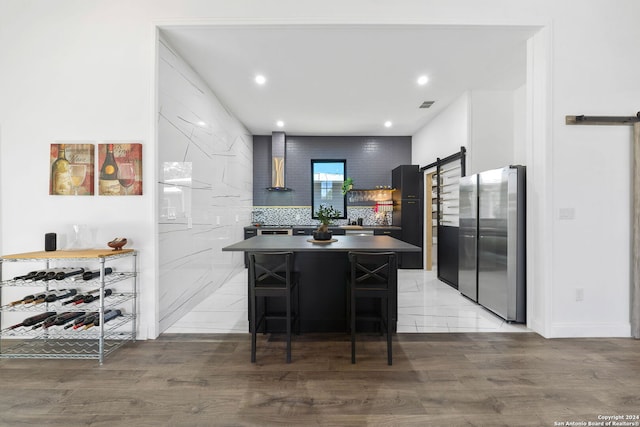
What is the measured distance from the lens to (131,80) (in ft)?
9.29

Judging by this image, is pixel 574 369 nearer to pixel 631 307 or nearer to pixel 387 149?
pixel 631 307

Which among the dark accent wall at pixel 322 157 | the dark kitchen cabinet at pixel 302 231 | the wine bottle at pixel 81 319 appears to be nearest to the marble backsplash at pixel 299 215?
the dark accent wall at pixel 322 157

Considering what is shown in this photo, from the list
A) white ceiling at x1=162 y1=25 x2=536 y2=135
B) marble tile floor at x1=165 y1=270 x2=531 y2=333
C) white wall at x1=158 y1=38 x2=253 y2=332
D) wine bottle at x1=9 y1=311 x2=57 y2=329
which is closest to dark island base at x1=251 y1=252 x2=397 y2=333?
marble tile floor at x1=165 y1=270 x2=531 y2=333

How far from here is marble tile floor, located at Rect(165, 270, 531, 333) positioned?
3113 mm

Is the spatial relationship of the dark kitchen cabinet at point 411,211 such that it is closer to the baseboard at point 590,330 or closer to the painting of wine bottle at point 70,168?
the baseboard at point 590,330

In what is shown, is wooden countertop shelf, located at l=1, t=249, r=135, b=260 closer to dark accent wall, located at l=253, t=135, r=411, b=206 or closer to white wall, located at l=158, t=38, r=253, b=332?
white wall, located at l=158, t=38, r=253, b=332

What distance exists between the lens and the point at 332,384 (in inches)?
82.3

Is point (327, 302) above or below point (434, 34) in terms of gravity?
below

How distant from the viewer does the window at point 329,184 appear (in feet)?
23.3

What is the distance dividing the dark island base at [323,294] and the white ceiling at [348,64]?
2273mm

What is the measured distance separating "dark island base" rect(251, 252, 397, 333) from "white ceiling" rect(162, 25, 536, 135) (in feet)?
7.46

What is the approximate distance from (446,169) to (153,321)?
4.82 metres

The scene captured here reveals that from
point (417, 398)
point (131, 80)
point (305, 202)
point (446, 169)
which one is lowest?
point (417, 398)

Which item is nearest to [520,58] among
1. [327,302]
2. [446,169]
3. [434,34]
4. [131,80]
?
[434,34]
